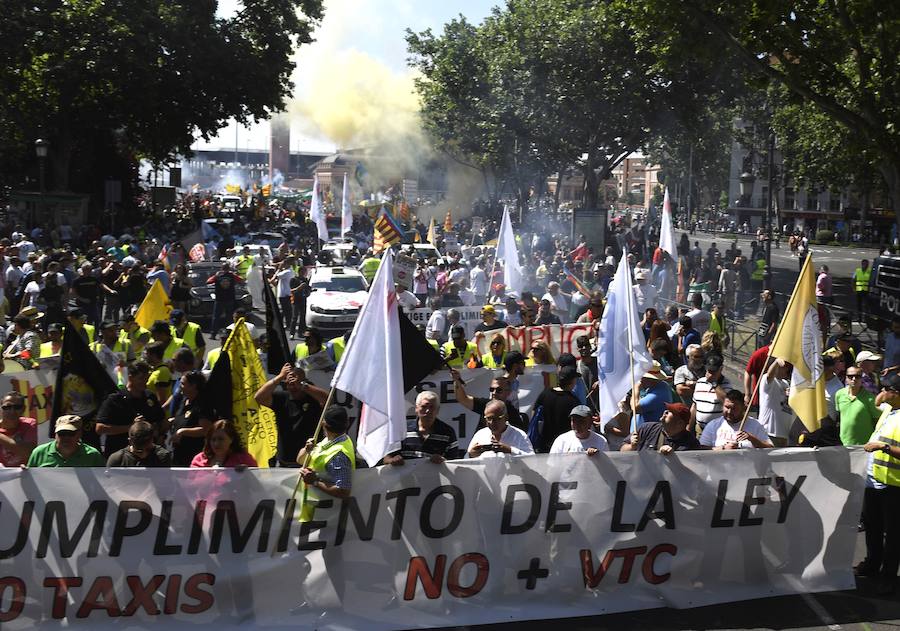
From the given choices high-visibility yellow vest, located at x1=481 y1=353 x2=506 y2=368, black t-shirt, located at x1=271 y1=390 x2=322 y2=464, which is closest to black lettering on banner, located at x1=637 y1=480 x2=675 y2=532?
black t-shirt, located at x1=271 y1=390 x2=322 y2=464

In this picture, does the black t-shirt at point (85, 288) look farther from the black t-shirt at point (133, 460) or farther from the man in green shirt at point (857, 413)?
the man in green shirt at point (857, 413)

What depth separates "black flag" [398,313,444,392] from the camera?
775 centimetres

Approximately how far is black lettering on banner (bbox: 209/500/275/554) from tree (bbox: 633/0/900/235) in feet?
48.0

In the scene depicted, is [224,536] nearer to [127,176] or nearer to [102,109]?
[102,109]

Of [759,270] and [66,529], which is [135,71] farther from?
[66,529]

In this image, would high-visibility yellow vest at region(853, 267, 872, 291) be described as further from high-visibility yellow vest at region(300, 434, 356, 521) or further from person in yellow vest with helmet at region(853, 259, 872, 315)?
high-visibility yellow vest at region(300, 434, 356, 521)

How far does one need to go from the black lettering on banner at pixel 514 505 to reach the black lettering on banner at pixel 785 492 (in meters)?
1.71

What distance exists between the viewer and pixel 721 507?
293 inches

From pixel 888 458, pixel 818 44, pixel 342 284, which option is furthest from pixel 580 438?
pixel 342 284

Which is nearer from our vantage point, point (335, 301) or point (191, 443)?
point (191, 443)

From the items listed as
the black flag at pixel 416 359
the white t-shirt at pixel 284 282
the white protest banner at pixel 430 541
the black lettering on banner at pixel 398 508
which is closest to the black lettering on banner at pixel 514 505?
the white protest banner at pixel 430 541

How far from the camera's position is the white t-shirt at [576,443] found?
7605mm

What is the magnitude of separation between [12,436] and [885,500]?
19.9 ft


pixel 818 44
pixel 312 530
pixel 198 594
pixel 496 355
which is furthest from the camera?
pixel 818 44
